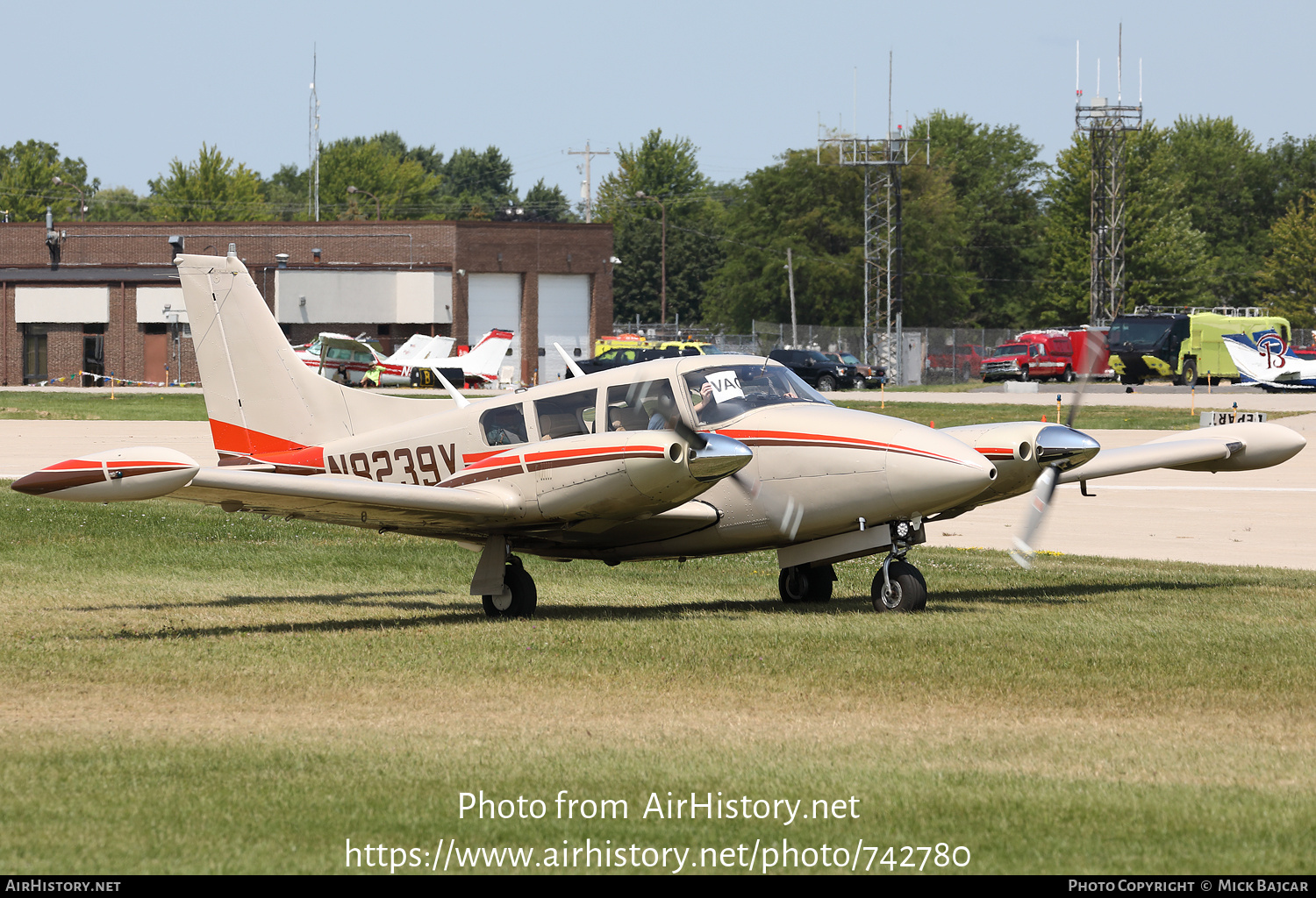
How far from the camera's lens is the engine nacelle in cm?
1127

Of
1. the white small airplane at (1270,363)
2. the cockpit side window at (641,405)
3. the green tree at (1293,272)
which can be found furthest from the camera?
the green tree at (1293,272)

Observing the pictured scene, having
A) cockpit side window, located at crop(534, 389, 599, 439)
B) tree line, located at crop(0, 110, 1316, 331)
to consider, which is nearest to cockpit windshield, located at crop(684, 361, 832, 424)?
cockpit side window, located at crop(534, 389, 599, 439)

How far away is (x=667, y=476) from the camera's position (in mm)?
12727

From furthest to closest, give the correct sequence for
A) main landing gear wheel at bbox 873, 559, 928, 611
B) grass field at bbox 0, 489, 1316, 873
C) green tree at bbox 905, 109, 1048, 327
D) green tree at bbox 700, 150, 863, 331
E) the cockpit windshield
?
green tree at bbox 905, 109, 1048, 327 → green tree at bbox 700, 150, 863, 331 → the cockpit windshield → main landing gear wheel at bbox 873, 559, 928, 611 → grass field at bbox 0, 489, 1316, 873

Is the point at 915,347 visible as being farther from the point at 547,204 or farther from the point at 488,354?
the point at 547,204

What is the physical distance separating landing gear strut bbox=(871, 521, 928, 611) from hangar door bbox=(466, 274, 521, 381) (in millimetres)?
70785

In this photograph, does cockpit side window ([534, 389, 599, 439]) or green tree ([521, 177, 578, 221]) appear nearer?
cockpit side window ([534, 389, 599, 439])

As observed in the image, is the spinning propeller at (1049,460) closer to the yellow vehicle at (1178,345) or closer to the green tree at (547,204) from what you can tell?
the yellow vehicle at (1178,345)

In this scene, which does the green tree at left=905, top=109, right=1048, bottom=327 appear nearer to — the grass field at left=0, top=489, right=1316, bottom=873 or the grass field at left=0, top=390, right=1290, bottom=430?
the grass field at left=0, top=390, right=1290, bottom=430

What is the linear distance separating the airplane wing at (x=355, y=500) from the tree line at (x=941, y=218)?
300ft

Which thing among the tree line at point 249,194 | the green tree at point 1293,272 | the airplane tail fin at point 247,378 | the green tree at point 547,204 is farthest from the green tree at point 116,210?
the airplane tail fin at point 247,378

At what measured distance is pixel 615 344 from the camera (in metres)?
72.0

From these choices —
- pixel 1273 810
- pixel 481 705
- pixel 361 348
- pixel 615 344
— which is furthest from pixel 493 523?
pixel 615 344

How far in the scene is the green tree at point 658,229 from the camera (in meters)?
135
